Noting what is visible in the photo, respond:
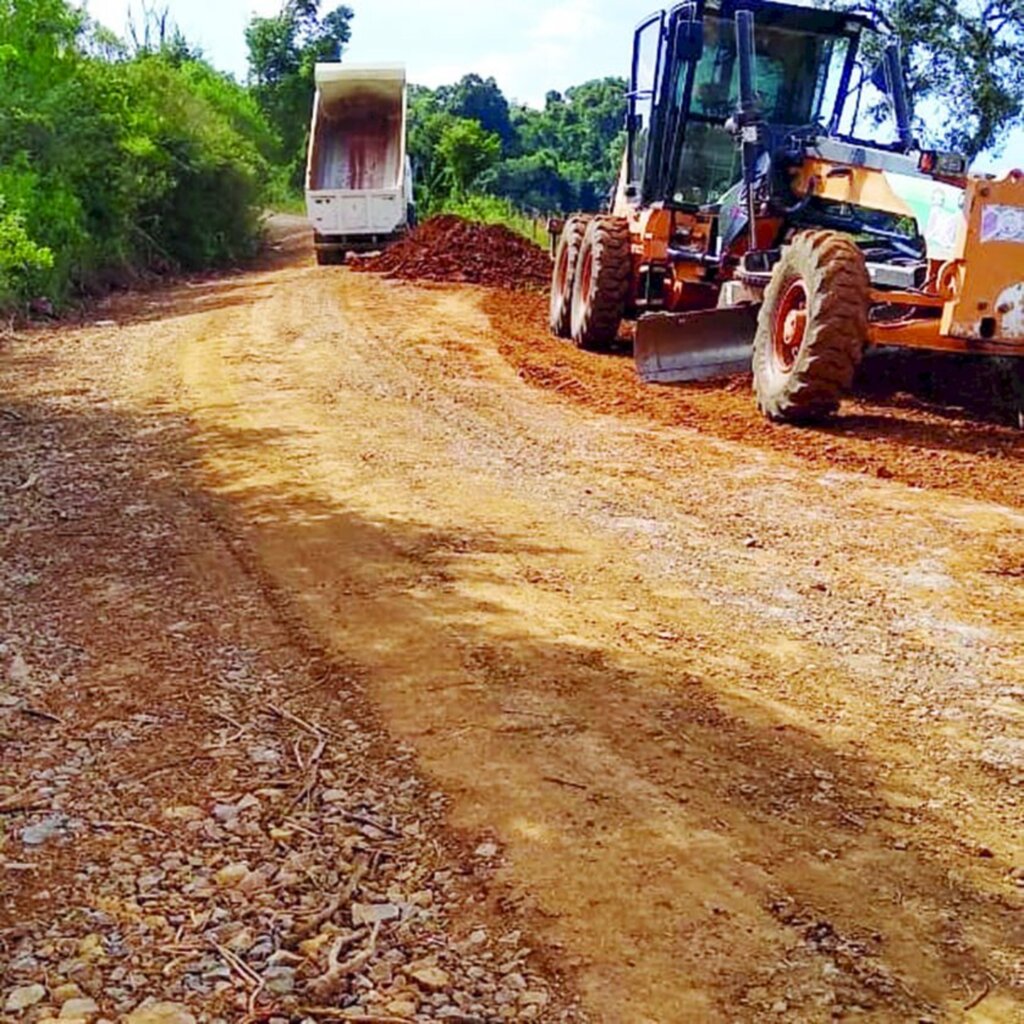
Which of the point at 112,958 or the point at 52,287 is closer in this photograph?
the point at 112,958

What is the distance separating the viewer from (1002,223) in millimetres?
7398

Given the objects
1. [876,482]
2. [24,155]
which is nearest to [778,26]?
[876,482]

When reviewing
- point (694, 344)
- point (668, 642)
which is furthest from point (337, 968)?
point (694, 344)

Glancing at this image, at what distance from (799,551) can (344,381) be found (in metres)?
5.10

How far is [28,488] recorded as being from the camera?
6.68 metres

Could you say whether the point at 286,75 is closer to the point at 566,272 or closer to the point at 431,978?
the point at 566,272

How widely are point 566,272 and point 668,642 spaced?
8979 mm

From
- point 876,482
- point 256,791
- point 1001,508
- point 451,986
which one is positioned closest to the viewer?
point 451,986

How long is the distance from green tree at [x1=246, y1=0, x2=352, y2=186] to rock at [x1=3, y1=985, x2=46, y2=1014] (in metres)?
48.3

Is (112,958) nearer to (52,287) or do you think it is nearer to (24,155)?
(52,287)

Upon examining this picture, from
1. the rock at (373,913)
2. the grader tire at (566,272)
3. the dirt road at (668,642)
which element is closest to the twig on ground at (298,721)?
the dirt road at (668,642)

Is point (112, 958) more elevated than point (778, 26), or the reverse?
point (778, 26)

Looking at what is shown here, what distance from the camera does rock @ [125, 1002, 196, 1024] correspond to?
2.42 m

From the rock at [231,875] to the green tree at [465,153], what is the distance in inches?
1350
